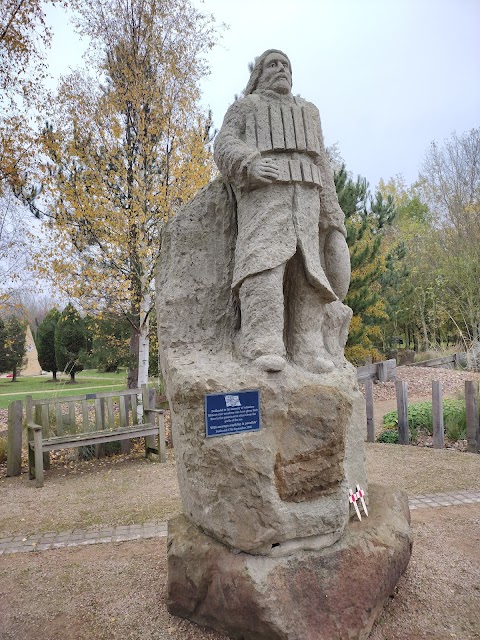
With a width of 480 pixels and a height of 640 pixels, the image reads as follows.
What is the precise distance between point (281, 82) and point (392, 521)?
9.70 ft

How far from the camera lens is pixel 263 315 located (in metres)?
2.95

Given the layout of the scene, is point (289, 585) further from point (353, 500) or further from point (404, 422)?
point (404, 422)

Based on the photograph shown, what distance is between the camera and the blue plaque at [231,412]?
2.66m

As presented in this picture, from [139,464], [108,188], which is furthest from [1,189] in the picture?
[139,464]

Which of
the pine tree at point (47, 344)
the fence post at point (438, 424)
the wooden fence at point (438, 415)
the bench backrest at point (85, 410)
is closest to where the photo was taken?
the wooden fence at point (438, 415)

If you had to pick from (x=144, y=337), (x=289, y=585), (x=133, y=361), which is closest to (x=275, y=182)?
(x=289, y=585)

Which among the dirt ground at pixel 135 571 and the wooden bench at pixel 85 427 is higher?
the wooden bench at pixel 85 427

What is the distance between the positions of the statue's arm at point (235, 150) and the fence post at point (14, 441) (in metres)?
4.98

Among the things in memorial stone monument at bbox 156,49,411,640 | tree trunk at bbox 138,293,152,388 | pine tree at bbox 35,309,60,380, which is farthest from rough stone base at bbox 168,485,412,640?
pine tree at bbox 35,309,60,380

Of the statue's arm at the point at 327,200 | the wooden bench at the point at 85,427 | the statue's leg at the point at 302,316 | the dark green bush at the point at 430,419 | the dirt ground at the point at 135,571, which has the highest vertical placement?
the statue's arm at the point at 327,200

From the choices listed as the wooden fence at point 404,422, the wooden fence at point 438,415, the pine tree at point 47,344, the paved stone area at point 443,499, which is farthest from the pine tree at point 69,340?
the paved stone area at point 443,499

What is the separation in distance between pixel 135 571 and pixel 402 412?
5129mm

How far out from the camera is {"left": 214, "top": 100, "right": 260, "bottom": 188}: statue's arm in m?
3.09

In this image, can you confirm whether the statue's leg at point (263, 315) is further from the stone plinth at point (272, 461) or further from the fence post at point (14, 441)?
the fence post at point (14, 441)
